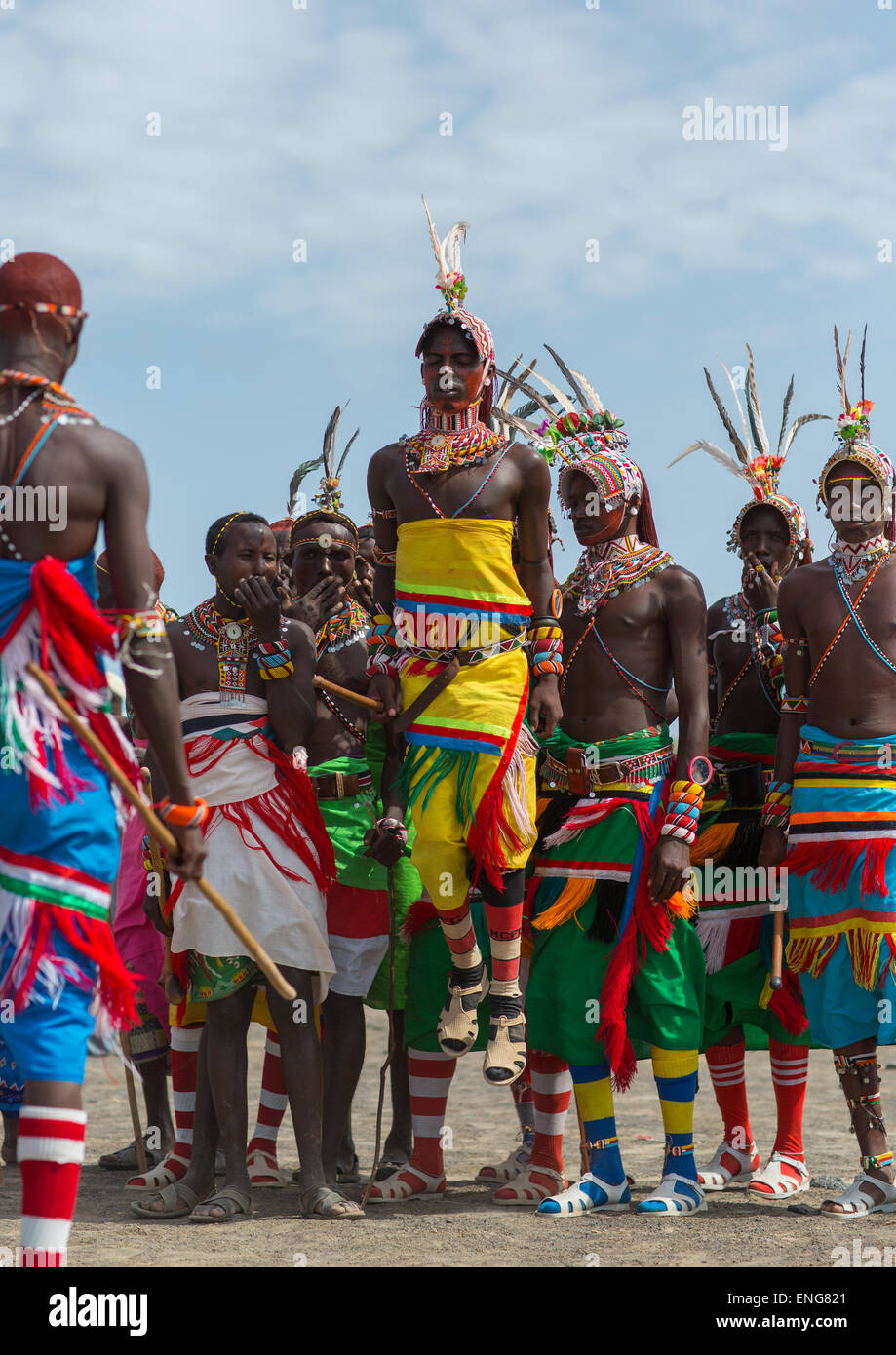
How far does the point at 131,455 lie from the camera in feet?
12.5

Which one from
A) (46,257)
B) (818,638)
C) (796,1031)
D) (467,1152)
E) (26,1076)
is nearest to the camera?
(26,1076)

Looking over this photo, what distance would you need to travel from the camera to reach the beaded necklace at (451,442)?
5.79 metres

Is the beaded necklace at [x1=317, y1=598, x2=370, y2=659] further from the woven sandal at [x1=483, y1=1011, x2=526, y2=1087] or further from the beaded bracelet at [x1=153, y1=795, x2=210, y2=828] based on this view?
the beaded bracelet at [x1=153, y1=795, x2=210, y2=828]

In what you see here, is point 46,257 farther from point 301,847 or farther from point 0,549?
point 301,847

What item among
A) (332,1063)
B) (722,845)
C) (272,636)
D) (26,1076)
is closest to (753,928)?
(722,845)

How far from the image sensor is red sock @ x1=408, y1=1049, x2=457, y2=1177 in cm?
630

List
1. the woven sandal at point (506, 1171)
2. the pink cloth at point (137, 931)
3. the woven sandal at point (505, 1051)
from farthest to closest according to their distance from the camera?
1. the pink cloth at point (137, 931)
2. the woven sandal at point (506, 1171)
3. the woven sandal at point (505, 1051)

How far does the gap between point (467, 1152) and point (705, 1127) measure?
1561 mm

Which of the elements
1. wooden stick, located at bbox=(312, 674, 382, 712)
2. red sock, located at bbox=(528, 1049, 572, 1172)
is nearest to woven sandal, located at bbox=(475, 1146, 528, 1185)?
red sock, located at bbox=(528, 1049, 572, 1172)

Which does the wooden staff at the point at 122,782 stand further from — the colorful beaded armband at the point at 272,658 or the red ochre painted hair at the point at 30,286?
the colorful beaded armband at the point at 272,658

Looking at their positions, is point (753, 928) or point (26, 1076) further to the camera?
point (753, 928)

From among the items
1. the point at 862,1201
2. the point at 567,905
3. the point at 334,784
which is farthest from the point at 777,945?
the point at 334,784

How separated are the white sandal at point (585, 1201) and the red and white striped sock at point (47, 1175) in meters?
2.57

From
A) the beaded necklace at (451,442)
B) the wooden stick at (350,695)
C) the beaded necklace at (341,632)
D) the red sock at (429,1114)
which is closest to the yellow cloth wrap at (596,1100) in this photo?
the red sock at (429,1114)
